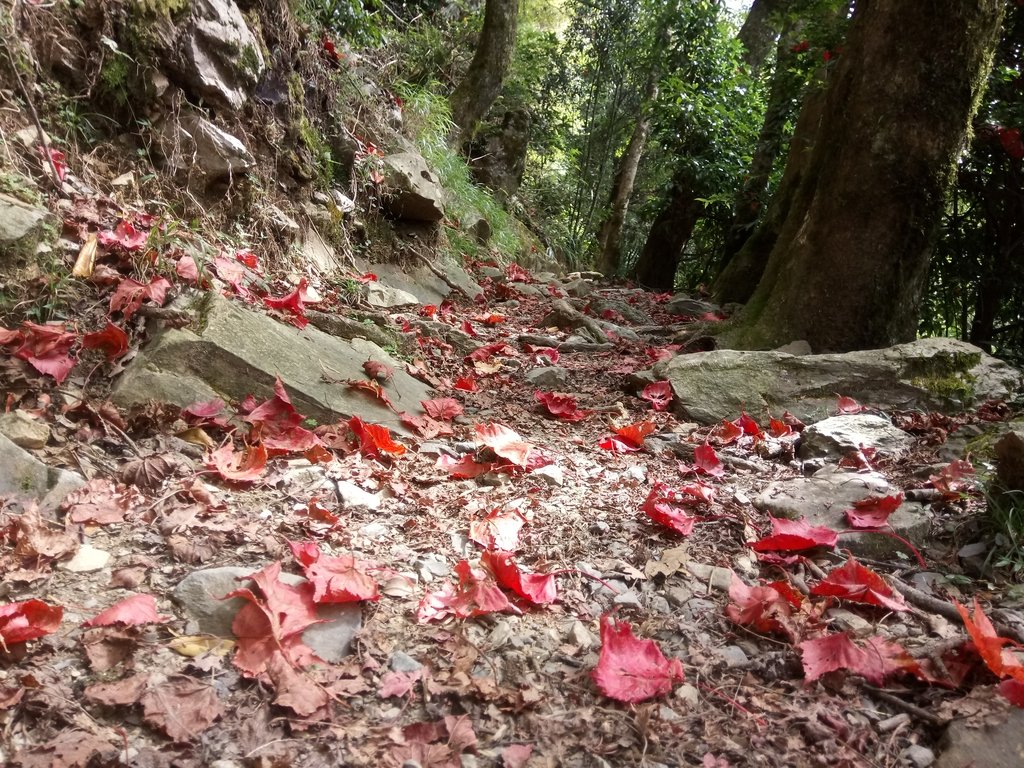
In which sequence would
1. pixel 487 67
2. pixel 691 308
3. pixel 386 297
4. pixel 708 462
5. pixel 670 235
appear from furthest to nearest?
pixel 670 235 < pixel 487 67 < pixel 691 308 < pixel 386 297 < pixel 708 462

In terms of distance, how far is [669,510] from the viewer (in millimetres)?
2078

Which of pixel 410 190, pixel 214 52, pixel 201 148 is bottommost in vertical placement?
pixel 201 148

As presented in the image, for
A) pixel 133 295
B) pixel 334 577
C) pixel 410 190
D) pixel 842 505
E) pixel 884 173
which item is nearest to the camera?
pixel 334 577

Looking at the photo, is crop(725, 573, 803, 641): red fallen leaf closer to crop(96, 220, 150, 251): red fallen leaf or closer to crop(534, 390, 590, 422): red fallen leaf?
crop(534, 390, 590, 422): red fallen leaf

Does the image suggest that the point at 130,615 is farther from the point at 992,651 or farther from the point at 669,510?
the point at 992,651

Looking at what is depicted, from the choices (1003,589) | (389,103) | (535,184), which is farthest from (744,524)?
(535,184)

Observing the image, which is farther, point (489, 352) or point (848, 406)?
point (489, 352)

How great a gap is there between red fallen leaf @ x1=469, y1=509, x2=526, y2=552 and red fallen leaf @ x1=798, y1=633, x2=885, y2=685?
0.81m

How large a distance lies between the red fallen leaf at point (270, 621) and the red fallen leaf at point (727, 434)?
75.6 inches

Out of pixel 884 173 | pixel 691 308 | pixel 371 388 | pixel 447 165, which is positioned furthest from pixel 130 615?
pixel 447 165

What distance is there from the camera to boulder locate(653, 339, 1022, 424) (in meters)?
3.17

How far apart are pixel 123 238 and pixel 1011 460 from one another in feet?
10.2

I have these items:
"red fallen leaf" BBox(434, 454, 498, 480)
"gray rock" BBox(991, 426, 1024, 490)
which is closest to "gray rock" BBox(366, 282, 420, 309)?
"red fallen leaf" BBox(434, 454, 498, 480)

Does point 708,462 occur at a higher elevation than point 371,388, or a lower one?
higher
